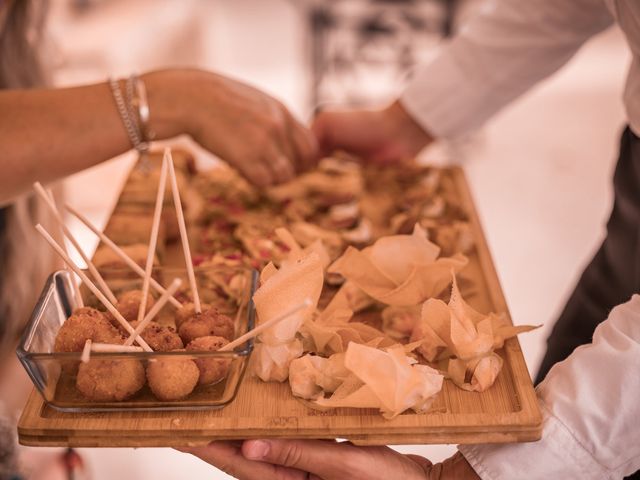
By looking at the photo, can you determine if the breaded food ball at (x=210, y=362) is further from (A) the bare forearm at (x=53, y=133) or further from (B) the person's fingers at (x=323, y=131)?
(B) the person's fingers at (x=323, y=131)

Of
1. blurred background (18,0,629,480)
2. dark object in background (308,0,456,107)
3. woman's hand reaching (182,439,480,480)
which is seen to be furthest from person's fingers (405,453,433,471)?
dark object in background (308,0,456,107)

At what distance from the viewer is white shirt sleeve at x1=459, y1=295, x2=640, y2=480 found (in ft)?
2.65

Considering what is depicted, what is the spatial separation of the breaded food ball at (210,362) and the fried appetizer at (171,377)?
12 millimetres

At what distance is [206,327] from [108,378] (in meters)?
0.13

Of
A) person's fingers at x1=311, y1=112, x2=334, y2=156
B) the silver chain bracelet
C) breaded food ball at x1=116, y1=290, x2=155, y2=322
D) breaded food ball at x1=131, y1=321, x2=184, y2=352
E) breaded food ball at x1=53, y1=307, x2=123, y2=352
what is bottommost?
person's fingers at x1=311, y1=112, x2=334, y2=156

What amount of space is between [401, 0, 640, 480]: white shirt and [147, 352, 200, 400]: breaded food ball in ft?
1.06

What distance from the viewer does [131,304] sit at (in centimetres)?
92

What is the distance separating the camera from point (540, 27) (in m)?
1.29

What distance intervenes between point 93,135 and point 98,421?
477 millimetres

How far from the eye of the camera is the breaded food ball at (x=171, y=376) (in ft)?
2.59

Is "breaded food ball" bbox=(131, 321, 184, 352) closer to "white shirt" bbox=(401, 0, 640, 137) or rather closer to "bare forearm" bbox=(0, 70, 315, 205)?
"bare forearm" bbox=(0, 70, 315, 205)

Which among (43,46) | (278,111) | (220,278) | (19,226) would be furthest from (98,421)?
(43,46)

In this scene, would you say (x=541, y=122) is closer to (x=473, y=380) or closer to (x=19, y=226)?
(x=19, y=226)

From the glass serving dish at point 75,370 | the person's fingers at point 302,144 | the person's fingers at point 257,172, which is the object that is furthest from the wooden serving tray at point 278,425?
the person's fingers at point 302,144
